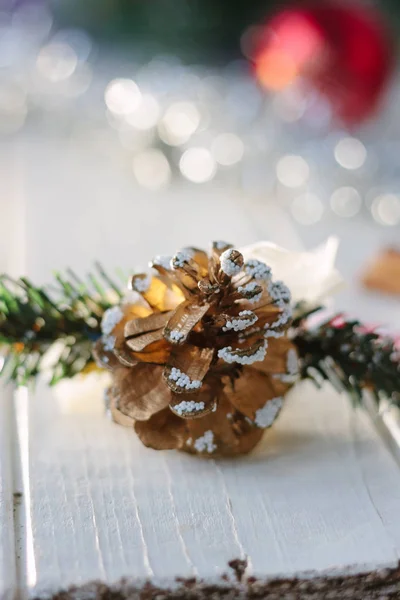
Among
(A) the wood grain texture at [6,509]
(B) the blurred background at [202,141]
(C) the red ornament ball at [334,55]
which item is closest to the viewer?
(A) the wood grain texture at [6,509]

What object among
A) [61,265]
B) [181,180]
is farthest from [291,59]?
[61,265]

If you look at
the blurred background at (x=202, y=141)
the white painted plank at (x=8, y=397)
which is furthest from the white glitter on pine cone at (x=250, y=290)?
the blurred background at (x=202, y=141)

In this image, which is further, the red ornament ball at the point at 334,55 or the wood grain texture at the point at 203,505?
the red ornament ball at the point at 334,55

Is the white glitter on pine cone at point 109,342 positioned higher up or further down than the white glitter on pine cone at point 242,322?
higher up

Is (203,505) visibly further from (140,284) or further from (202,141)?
(202,141)

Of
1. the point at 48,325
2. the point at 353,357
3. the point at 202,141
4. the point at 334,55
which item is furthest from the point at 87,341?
the point at 334,55

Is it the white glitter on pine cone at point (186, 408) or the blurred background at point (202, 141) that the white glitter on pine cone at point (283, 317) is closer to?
the white glitter on pine cone at point (186, 408)

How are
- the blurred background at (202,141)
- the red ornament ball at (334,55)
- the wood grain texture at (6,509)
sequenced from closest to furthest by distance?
the wood grain texture at (6,509) → the blurred background at (202,141) → the red ornament ball at (334,55)

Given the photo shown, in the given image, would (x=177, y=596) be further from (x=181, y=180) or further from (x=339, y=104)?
(x=339, y=104)
